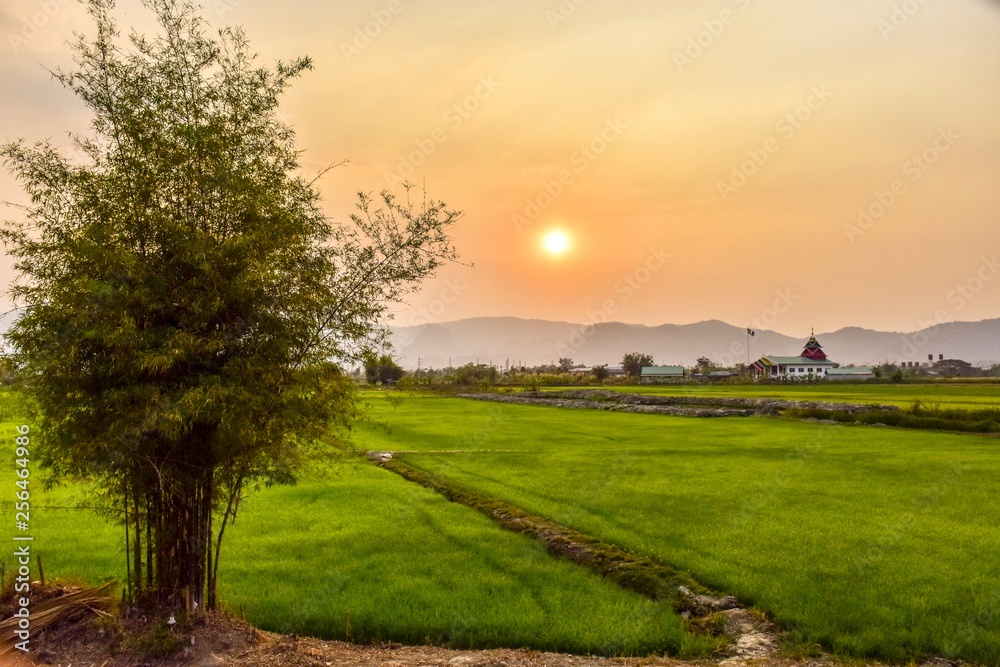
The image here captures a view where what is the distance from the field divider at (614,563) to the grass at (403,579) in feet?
1.44

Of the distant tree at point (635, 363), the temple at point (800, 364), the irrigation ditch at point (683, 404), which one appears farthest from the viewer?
the distant tree at point (635, 363)

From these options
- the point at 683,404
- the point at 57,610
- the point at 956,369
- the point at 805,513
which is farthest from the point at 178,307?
the point at 956,369

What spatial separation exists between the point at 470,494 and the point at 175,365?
13.8 meters

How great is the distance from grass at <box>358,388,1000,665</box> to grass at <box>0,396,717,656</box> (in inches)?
84.1

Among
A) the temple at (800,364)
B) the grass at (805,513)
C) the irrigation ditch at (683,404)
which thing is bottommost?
the grass at (805,513)

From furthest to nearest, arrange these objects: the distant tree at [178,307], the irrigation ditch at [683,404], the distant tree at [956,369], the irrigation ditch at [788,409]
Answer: the distant tree at [956,369] < the irrigation ditch at [683,404] < the irrigation ditch at [788,409] < the distant tree at [178,307]

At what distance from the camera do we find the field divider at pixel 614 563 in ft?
37.8

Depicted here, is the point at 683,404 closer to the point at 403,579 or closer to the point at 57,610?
the point at 403,579

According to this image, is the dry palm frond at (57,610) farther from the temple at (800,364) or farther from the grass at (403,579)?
the temple at (800,364)

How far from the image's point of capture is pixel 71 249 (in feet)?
29.2

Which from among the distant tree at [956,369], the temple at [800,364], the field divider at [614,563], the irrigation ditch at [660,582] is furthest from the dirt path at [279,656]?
the distant tree at [956,369]

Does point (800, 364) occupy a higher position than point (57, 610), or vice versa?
point (800, 364)

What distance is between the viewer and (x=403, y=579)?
1270cm

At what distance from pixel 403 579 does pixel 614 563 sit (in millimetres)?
4333
